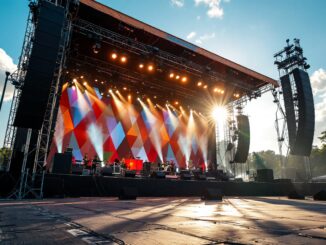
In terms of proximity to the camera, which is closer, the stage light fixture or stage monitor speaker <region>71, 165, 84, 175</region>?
stage monitor speaker <region>71, 165, 84, 175</region>

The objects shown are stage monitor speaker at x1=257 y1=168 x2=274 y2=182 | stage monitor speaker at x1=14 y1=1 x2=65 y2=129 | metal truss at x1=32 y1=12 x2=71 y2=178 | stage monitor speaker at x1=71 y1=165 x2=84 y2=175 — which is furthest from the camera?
stage monitor speaker at x1=257 y1=168 x2=274 y2=182

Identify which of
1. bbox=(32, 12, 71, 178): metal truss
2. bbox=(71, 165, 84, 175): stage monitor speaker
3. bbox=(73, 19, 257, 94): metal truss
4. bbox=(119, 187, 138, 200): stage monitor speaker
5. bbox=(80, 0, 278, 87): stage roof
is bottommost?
bbox=(119, 187, 138, 200): stage monitor speaker

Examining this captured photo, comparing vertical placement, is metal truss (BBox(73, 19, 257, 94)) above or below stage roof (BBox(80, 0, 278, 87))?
below

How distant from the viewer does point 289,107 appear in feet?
43.8

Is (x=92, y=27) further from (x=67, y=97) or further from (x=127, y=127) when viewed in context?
(x=127, y=127)

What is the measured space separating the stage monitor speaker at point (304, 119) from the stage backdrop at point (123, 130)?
7698 millimetres

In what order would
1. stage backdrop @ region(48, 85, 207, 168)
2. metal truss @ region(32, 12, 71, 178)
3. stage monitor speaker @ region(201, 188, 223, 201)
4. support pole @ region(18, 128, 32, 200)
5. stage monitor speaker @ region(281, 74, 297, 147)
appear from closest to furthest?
stage monitor speaker @ region(201, 188, 223, 201) → support pole @ region(18, 128, 32, 200) → metal truss @ region(32, 12, 71, 178) → stage monitor speaker @ region(281, 74, 297, 147) → stage backdrop @ region(48, 85, 207, 168)

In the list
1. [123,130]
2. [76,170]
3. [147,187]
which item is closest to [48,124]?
[76,170]

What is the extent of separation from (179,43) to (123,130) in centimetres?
674

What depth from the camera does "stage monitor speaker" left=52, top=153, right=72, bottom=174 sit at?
857cm

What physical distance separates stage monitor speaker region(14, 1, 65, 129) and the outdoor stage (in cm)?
258

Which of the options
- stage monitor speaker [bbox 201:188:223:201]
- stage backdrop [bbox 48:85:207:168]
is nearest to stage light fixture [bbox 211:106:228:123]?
stage backdrop [bbox 48:85:207:168]

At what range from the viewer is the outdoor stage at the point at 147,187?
841 centimetres

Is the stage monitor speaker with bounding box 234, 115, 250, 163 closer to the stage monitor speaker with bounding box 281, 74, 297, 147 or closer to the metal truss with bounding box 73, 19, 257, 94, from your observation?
the metal truss with bounding box 73, 19, 257, 94
